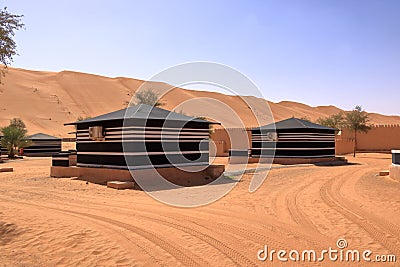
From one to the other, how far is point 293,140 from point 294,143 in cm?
24

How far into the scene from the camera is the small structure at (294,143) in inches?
1121

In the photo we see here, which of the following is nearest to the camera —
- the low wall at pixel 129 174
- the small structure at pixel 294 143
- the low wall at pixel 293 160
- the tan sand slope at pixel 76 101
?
the low wall at pixel 129 174

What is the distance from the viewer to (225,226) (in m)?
7.91

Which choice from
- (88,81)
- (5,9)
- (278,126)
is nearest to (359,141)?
(278,126)

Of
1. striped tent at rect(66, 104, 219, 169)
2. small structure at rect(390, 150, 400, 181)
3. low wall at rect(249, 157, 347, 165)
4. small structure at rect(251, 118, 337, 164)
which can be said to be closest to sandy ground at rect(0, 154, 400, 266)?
small structure at rect(390, 150, 400, 181)

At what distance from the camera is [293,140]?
28.7 m

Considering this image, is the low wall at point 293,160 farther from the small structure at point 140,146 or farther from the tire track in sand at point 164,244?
the tire track in sand at point 164,244

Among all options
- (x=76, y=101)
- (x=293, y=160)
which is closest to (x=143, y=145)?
(x=293, y=160)

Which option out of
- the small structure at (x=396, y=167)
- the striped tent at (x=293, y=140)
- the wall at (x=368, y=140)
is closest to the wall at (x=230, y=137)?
the wall at (x=368, y=140)

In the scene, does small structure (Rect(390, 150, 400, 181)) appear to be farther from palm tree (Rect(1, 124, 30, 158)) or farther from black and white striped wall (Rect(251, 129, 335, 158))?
palm tree (Rect(1, 124, 30, 158))

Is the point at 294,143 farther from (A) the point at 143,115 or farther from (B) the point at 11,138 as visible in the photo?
(B) the point at 11,138

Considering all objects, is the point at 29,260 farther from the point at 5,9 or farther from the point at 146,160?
the point at 146,160

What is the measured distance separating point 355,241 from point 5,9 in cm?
1015

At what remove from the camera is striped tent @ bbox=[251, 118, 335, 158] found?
28.5m
